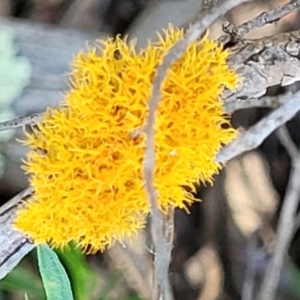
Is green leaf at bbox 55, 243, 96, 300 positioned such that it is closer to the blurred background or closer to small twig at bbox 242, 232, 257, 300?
the blurred background

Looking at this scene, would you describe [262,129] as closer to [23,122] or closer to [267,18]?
[267,18]

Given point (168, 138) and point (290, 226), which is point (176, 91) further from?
point (290, 226)

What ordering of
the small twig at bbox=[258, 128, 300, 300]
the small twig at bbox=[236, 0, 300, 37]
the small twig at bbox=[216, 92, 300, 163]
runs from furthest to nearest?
the small twig at bbox=[258, 128, 300, 300] → the small twig at bbox=[216, 92, 300, 163] → the small twig at bbox=[236, 0, 300, 37]

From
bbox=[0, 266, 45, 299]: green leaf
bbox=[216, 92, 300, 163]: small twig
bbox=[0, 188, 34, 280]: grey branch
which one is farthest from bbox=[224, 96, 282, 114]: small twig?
bbox=[0, 266, 45, 299]: green leaf

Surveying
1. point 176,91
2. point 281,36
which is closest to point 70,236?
point 176,91

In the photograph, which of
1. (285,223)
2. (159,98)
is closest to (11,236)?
(159,98)

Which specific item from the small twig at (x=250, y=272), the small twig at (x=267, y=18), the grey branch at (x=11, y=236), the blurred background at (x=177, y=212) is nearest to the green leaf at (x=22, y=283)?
the blurred background at (x=177, y=212)
